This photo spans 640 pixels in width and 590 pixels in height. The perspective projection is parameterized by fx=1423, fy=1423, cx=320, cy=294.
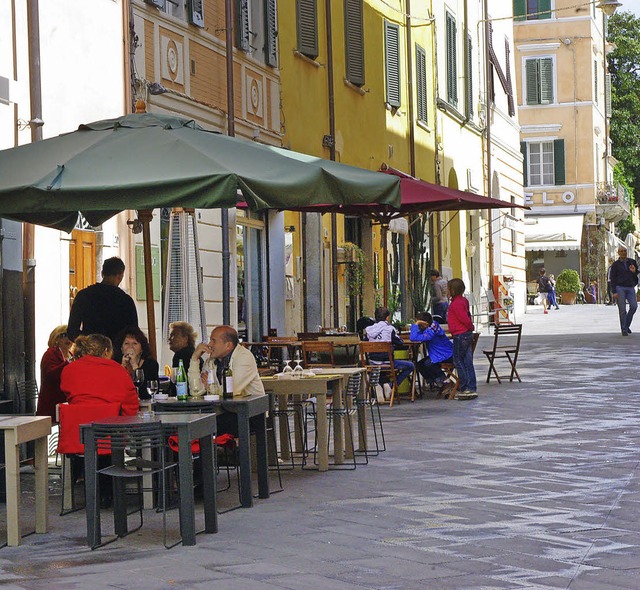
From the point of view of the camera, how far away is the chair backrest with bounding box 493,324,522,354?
751 inches

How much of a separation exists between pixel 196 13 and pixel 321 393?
8229mm

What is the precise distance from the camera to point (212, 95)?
59.7 ft

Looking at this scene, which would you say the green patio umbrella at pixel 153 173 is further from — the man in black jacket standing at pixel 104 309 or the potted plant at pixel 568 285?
the potted plant at pixel 568 285

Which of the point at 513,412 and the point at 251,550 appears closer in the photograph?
the point at 251,550

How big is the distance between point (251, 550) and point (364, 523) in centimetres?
103

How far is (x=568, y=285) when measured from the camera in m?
52.1

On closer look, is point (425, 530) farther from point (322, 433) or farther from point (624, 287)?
point (624, 287)

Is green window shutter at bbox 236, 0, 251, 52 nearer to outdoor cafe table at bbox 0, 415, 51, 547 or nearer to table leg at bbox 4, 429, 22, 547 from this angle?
outdoor cafe table at bbox 0, 415, 51, 547

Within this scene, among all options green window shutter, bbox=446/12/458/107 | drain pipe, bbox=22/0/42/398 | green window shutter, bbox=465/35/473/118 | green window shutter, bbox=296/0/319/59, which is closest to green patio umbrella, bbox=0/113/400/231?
drain pipe, bbox=22/0/42/398

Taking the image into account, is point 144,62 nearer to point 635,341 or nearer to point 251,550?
point 251,550

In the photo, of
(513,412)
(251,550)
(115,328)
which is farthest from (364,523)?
(513,412)

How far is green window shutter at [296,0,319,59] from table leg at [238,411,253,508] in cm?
1326

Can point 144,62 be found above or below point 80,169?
above

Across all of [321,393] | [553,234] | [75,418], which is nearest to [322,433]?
[321,393]
